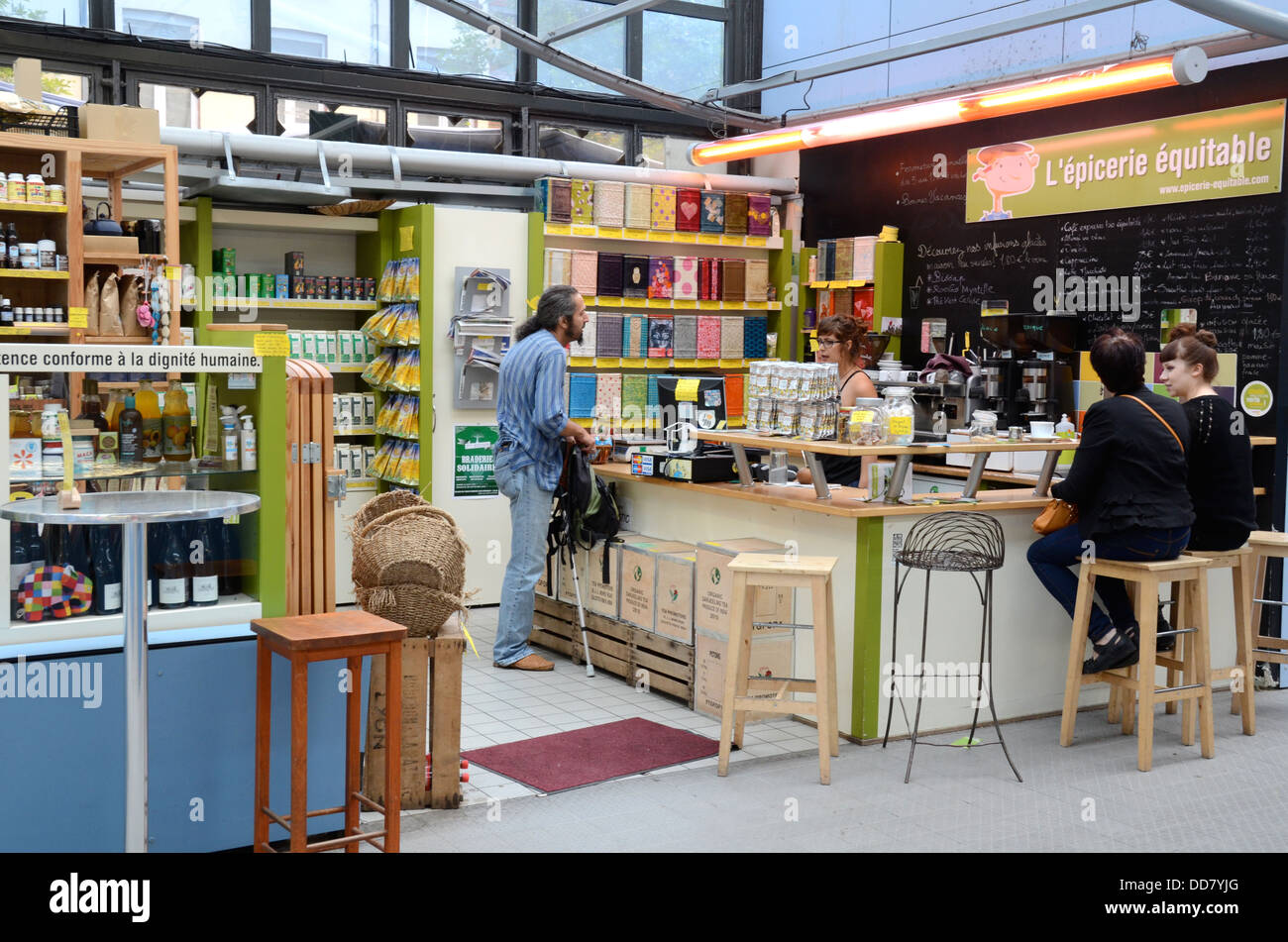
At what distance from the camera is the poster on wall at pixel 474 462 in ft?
27.2

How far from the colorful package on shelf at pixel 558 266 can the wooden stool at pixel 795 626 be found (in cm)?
392

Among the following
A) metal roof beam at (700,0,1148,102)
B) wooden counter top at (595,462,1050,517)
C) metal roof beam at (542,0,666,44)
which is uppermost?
metal roof beam at (542,0,666,44)

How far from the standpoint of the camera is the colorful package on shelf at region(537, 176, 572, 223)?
862 centimetres

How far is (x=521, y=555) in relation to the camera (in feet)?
21.9

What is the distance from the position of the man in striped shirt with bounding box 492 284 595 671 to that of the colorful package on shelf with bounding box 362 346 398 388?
74.7 inches

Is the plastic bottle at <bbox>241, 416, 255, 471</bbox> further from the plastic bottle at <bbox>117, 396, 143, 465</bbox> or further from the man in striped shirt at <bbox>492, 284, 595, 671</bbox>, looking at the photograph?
the man in striped shirt at <bbox>492, 284, 595, 671</bbox>

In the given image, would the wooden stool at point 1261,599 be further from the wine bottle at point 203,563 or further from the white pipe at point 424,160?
the white pipe at point 424,160

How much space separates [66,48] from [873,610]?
20.4ft

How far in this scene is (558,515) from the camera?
689 cm

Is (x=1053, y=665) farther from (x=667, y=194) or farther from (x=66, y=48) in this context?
(x=66, y=48)

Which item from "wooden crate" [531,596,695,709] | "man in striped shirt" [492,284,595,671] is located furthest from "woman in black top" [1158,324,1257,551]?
"man in striped shirt" [492,284,595,671]

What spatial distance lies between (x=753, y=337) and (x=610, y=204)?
1525 mm

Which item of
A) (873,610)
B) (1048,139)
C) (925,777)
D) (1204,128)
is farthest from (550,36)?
(925,777)


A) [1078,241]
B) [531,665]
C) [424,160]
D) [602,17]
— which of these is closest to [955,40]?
[1078,241]
